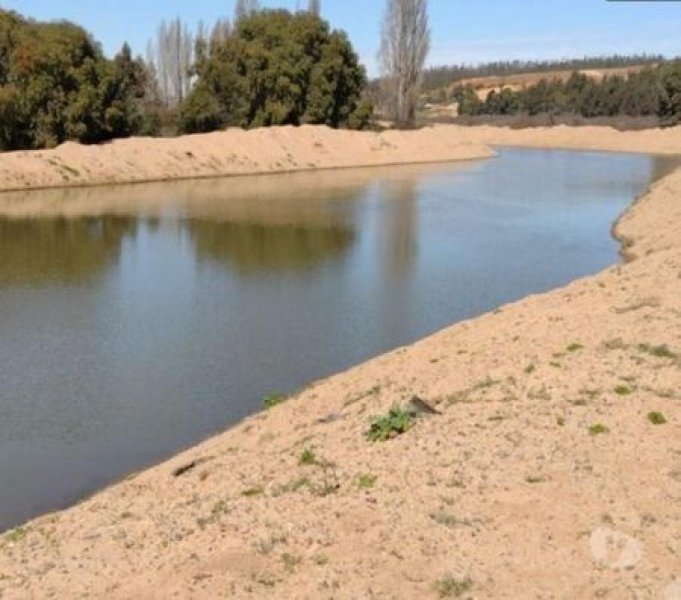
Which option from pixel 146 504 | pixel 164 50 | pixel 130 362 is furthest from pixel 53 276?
pixel 164 50

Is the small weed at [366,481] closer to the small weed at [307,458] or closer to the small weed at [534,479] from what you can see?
the small weed at [307,458]

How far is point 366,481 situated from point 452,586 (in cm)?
142

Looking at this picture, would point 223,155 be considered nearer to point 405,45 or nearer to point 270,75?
point 270,75

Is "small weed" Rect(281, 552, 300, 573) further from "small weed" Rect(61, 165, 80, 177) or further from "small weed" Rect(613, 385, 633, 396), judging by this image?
"small weed" Rect(61, 165, 80, 177)

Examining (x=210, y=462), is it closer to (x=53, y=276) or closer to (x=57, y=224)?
(x=53, y=276)

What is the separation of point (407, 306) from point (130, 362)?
5.52 metres

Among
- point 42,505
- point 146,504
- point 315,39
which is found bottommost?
point 42,505

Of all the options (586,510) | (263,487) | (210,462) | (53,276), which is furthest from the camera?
(53,276)

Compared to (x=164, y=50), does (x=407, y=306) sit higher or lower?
lower

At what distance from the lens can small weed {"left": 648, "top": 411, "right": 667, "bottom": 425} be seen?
697 cm

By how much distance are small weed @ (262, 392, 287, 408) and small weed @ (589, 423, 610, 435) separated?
175 inches

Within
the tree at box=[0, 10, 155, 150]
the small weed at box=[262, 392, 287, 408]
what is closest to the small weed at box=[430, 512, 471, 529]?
the small weed at box=[262, 392, 287, 408]

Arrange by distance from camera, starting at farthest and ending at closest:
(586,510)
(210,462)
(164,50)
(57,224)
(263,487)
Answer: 1. (164,50)
2. (57,224)
3. (210,462)
4. (263,487)
5. (586,510)

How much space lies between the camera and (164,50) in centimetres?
7888
